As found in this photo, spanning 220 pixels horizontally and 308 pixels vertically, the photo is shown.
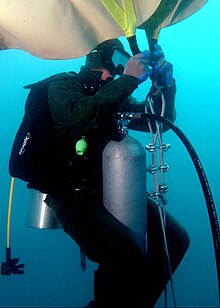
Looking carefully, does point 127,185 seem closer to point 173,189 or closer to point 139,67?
point 139,67

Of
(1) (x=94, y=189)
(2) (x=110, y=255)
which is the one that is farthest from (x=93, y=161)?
(2) (x=110, y=255)

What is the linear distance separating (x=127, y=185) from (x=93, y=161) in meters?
0.38

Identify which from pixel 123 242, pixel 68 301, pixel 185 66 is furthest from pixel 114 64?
pixel 185 66

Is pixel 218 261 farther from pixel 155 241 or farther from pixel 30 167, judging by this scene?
pixel 30 167

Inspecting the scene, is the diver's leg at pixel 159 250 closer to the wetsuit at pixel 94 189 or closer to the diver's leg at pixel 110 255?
the wetsuit at pixel 94 189

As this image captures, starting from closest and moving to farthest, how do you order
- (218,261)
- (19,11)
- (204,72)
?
(218,261), (19,11), (204,72)

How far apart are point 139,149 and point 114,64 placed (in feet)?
2.29

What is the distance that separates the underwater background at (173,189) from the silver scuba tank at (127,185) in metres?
4.13

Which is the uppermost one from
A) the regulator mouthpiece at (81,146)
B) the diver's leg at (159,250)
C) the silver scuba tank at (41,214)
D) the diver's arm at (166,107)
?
the diver's arm at (166,107)

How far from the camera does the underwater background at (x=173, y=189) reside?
9.51 meters

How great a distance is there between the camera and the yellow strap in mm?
2322

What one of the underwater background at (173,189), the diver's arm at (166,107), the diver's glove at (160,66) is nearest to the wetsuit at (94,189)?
the diver's glove at (160,66)

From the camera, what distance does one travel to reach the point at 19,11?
7.43 ft

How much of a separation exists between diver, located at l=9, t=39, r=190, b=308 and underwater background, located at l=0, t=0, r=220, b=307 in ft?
13.0
